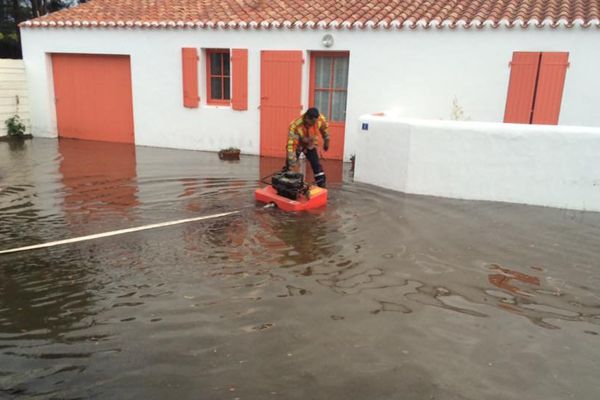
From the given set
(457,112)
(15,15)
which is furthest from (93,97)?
(15,15)

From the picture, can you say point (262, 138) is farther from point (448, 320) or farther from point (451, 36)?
point (448, 320)

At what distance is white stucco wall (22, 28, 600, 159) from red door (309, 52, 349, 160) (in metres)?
0.28

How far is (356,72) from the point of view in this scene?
38.1ft

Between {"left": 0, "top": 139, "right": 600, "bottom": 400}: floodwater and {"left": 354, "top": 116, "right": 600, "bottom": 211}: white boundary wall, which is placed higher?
{"left": 354, "top": 116, "right": 600, "bottom": 211}: white boundary wall

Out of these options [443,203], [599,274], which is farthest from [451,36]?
[599,274]

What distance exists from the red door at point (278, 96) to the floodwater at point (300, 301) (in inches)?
177

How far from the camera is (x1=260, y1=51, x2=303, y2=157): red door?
39.4 feet

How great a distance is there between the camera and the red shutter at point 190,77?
41.7 feet

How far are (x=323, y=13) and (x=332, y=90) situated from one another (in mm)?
1795

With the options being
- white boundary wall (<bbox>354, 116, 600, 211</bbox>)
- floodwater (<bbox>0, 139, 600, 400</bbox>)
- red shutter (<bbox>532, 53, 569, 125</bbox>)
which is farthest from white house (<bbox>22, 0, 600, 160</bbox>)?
floodwater (<bbox>0, 139, 600, 400</bbox>)

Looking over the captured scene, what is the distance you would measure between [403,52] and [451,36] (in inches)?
41.0

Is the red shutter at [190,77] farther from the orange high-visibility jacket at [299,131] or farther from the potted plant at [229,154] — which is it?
the orange high-visibility jacket at [299,131]

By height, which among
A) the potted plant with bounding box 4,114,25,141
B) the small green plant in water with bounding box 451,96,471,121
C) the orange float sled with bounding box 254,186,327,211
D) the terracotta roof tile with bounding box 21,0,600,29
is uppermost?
the terracotta roof tile with bounding box 21,0,600,29

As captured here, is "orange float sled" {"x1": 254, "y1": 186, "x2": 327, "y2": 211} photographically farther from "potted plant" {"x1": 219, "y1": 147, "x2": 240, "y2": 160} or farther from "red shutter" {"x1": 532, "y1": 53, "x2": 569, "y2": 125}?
"red shutter" {"x1": 532, "y1": 53, "x2": 569, "y2": 125}
